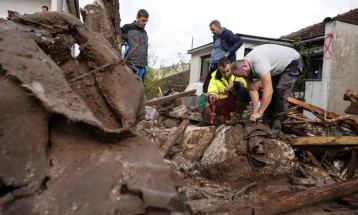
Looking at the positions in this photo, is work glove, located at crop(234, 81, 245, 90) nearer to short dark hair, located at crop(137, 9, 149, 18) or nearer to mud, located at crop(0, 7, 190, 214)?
short dark hair, located at crop(137, 9, 149, 18)

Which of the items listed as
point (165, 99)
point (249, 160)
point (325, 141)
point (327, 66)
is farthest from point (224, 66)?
point (327, 66)

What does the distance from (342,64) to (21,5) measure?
34.3 ft

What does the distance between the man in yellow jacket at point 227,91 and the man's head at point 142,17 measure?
1.56m

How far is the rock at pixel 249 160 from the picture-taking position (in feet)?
13.0

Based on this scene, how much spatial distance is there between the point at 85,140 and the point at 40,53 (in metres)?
Result: 0.52

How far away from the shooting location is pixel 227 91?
4.96m

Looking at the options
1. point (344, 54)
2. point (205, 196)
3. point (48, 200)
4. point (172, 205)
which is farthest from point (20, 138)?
point (344, 54)

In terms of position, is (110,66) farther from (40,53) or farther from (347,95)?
(347,95)

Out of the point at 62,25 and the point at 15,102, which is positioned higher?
the point at 62,25

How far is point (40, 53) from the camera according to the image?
1.36m

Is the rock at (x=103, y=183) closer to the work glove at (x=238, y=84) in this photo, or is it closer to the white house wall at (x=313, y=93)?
the work glove at (x=238, y=84)

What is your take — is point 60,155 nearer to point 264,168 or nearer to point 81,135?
point 81,135

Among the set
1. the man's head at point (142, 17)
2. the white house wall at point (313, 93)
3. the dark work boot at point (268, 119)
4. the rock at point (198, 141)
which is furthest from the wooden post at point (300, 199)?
the white house wall at point (313, 93)

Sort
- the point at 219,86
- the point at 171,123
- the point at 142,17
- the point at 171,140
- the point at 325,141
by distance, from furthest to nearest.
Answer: the point at 171,123, the point at 142,17, the point at 219,86, the point at 171,140, the point at 325,141
